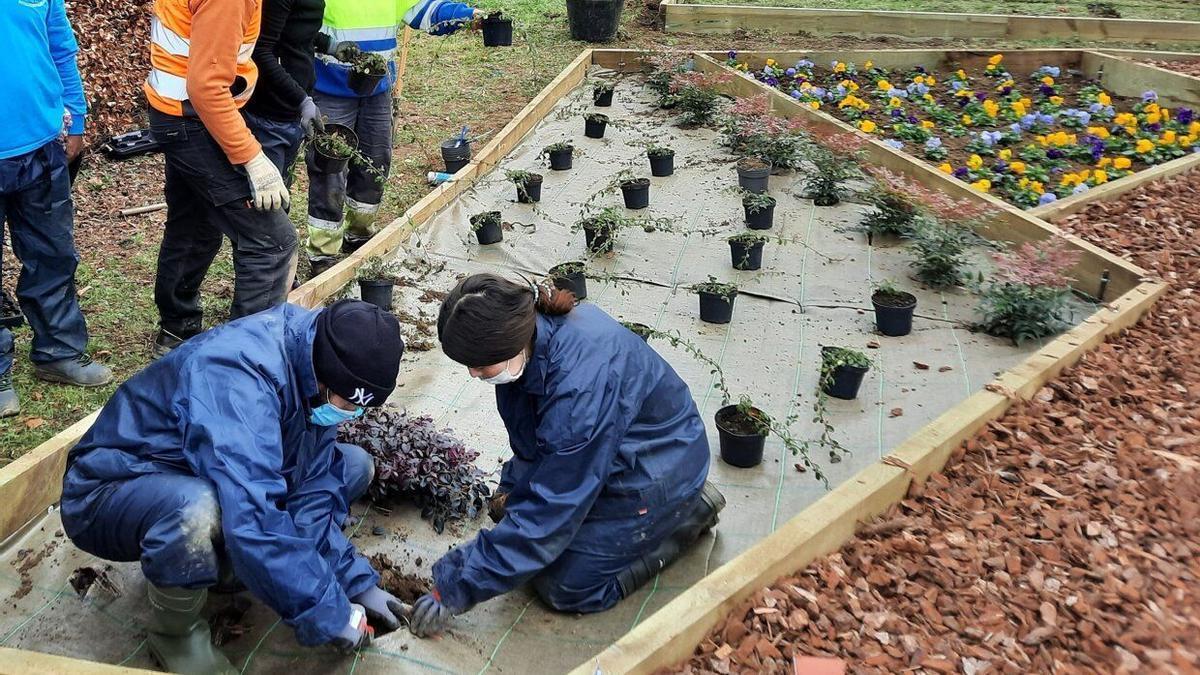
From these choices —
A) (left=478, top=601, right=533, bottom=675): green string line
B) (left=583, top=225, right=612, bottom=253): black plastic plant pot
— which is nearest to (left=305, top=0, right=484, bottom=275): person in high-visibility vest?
(left=583, top=225, right=612, bottom=253): black plastic plant pot

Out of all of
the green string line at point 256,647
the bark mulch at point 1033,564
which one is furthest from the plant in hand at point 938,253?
the green string line at point 256,647

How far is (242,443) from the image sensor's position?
233 cm

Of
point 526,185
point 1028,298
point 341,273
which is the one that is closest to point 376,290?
point 341,273

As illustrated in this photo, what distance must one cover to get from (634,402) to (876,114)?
5536 millimetres

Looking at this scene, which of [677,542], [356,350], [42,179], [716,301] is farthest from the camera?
[716,301]

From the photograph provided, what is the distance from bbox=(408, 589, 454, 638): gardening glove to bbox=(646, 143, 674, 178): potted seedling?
13.2 ft

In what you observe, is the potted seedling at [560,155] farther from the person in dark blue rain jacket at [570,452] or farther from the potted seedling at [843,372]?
the person in dark blue rain jacket at [570,452]

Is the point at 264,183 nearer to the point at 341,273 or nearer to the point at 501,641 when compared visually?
the point at 341,273

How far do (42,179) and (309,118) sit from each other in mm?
1168

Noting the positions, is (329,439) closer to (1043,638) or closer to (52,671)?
(52,671)

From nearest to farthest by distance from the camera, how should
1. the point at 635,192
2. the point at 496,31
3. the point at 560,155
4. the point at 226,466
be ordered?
the point at 226,466 < the point at 635,192 < the point at 560,155 < the point at 496,31

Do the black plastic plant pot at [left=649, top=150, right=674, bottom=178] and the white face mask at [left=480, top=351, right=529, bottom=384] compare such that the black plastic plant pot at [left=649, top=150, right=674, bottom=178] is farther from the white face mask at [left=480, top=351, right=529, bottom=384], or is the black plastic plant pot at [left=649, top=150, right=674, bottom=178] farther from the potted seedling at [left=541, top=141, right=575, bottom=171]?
the white face mask at [left=480, top=351, right=529, bottom=384]

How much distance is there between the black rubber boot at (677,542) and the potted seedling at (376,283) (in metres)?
1.90

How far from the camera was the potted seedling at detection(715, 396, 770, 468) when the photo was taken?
137 inches
